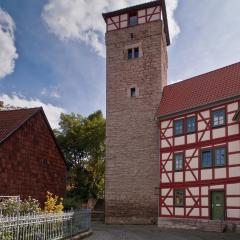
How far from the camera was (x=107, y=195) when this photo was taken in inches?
1171

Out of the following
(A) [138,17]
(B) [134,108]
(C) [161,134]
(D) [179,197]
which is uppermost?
(A) [138,17]

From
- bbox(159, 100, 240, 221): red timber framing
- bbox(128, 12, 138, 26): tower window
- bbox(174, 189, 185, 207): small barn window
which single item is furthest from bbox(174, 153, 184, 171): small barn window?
bbox(128, 12, 138, 26): tower window

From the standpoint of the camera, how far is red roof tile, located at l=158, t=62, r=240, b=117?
81.9 ft

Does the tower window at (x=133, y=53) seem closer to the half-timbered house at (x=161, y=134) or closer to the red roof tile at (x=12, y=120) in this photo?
the half-timbered house at (x=161, y=134)

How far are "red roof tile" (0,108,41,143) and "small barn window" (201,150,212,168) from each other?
10.3 m

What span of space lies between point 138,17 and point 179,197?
524 inches

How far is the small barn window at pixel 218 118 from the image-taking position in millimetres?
24109

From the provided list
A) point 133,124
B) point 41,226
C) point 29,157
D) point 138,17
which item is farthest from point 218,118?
point 41,226

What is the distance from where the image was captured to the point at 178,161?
26500 mm

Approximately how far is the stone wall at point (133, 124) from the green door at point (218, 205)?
16.0 feet

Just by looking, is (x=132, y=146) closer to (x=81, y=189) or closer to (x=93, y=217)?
(x=93, y=217)

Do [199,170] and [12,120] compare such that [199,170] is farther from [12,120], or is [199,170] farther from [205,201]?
[12,120]

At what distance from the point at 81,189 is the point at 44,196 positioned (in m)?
18.0

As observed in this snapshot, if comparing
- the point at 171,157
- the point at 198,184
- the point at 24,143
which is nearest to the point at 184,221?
the point at 198,184
